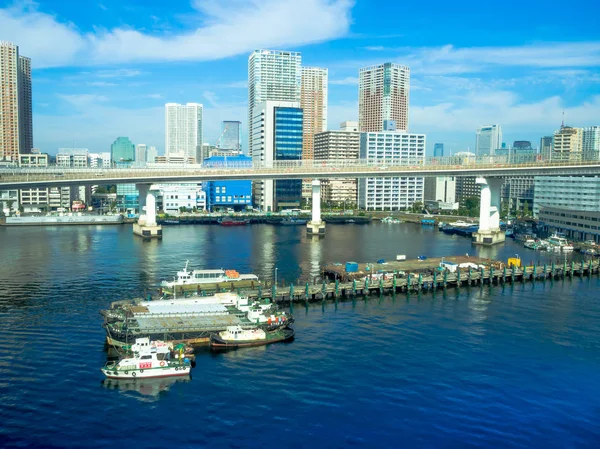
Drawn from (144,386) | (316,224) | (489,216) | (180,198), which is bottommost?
(144,386)

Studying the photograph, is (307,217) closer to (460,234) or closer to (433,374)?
(460,234)

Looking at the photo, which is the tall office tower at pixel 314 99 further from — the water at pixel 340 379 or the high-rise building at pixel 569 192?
the water at pixel 340 379

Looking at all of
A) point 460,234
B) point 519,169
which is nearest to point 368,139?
point 460,234

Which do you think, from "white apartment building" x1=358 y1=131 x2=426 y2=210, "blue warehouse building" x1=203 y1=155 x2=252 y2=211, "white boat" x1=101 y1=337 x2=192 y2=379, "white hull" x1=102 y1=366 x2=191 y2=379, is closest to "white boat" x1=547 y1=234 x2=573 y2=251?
"white boat" x1=101 y1=337 x2=192 y2=379

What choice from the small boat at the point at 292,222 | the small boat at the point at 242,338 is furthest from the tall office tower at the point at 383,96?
the small boat at the point at 242,338

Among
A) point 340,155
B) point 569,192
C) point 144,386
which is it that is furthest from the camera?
point 340,155

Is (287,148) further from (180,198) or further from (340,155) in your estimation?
(180,198)

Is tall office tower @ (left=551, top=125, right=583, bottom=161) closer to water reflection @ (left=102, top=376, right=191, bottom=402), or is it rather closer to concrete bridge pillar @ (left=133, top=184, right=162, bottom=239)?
concrete bridge pillar @ (left=133, top=184, right=162, bottom=239)

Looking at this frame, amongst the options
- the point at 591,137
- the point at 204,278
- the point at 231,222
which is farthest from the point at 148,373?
the point at 591,137
